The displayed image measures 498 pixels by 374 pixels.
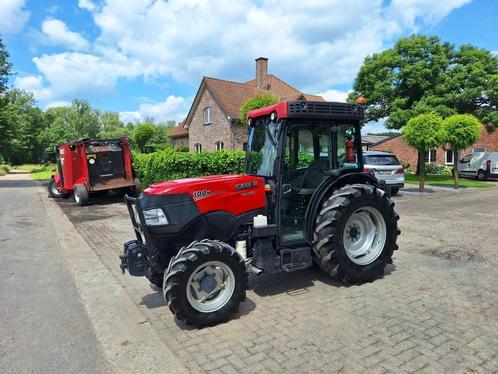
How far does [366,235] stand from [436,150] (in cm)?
2970

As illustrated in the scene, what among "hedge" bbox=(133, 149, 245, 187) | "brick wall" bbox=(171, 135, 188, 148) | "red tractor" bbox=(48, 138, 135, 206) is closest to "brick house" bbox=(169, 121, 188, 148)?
"brick wall" bbox=(171, 135, 188, 148)

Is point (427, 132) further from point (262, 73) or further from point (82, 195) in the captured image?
point (262, 73)

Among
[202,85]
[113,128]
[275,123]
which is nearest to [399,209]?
[275,123]

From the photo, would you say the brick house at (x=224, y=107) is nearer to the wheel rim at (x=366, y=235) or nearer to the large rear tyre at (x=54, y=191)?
the large rear tyre at (x=54, y=191)

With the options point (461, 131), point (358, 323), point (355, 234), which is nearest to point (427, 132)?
point (461, 131)

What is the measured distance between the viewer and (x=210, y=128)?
29.5 meters

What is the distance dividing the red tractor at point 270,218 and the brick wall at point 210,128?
22.3 meters

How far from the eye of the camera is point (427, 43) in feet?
78.2

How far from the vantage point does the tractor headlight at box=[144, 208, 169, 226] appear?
4.11 m

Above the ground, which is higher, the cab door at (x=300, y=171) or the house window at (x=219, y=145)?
the house window at (x=219, y=145)

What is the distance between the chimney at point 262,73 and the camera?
31.2 metres

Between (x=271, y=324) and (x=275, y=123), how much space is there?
7.51 feet

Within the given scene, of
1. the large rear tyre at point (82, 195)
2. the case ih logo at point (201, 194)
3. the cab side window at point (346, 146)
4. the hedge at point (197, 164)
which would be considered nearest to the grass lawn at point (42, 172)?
the large rear tyre at point (82, 195)

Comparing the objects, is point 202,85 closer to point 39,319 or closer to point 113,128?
point 39,319
